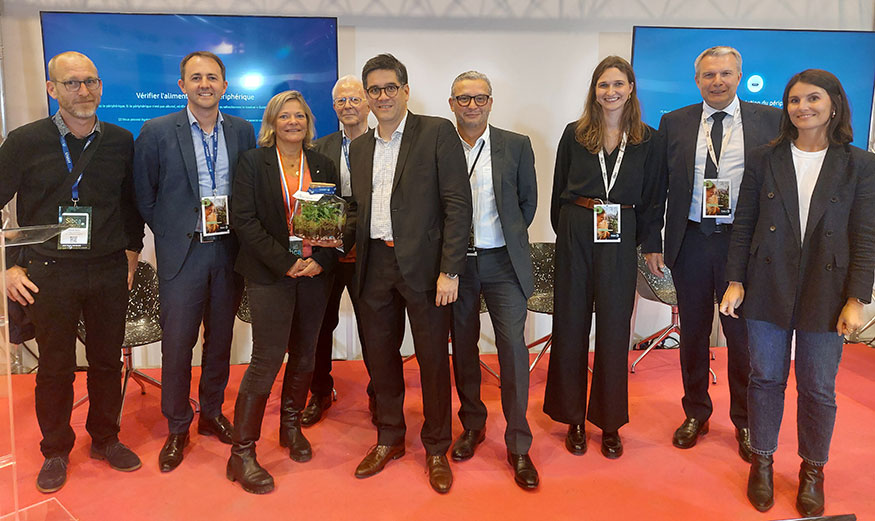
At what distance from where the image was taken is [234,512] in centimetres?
264

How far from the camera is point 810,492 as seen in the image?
2645 mm

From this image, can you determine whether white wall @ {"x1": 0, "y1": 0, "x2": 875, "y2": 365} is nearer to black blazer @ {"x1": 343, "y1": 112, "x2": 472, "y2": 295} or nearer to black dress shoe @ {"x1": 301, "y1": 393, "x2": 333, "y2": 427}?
black dress shoe @ {"x1": 301, "y1": 393, "x2": 333, "y2": 427}

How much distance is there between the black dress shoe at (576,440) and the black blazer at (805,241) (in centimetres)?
103

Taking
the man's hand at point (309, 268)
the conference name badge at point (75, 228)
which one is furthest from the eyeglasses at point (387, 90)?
the conference name badge at point (75, 228)

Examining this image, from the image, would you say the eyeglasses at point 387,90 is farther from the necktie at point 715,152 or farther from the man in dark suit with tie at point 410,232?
the necktie at point 715,152

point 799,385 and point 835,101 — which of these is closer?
point 835,101

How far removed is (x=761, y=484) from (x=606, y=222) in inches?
52.8

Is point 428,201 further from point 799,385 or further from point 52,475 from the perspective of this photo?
point 52,475

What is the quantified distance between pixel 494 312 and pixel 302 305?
921mm

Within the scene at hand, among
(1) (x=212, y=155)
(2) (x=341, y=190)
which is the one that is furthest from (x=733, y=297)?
(1) (x=212, y=155)

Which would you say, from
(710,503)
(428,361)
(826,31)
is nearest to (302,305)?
(428,361)

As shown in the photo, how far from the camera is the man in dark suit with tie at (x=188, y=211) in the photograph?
2926 mm

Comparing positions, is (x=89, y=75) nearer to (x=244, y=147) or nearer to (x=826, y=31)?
(x=244, y=147)

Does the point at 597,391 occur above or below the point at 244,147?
below
